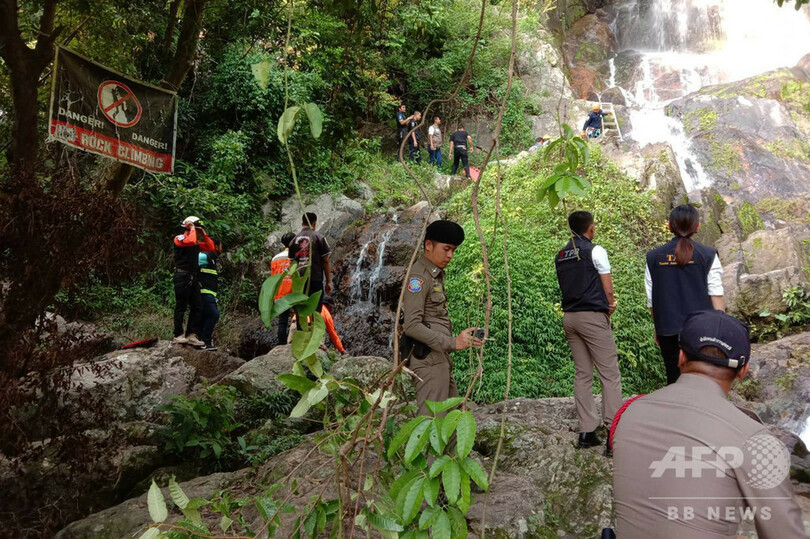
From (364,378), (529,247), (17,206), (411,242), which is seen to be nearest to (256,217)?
(411,242)

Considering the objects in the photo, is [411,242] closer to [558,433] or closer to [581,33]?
[558,433]

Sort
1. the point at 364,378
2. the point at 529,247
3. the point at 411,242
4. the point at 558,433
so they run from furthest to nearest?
the point at 411,242, the point at 529,247, the point at 364,378, the point at 558,433

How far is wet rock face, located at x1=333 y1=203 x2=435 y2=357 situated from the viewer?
Result: 33.4 feet

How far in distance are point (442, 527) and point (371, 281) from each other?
9.13m

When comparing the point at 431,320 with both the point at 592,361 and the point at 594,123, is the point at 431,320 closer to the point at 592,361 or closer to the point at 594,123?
the point at 592,361

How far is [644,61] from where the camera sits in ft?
72.4

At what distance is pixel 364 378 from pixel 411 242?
5.07m

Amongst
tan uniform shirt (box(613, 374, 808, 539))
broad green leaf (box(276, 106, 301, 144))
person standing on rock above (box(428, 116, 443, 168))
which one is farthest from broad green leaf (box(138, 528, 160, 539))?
person standing on rock above (box(428, 116, 443, 168))

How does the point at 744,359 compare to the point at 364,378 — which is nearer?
the point at 744,359

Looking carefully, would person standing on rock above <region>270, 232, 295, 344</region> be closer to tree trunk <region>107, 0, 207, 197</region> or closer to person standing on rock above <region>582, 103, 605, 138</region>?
tree trunk <region>107, 0, 207, 197</region>

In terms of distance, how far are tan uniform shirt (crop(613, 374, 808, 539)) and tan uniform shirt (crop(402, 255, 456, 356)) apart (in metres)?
1.81

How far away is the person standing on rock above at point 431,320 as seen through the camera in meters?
3.64

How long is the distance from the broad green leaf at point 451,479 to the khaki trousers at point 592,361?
9.28ft

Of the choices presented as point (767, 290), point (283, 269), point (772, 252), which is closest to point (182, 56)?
point (283, 269)
